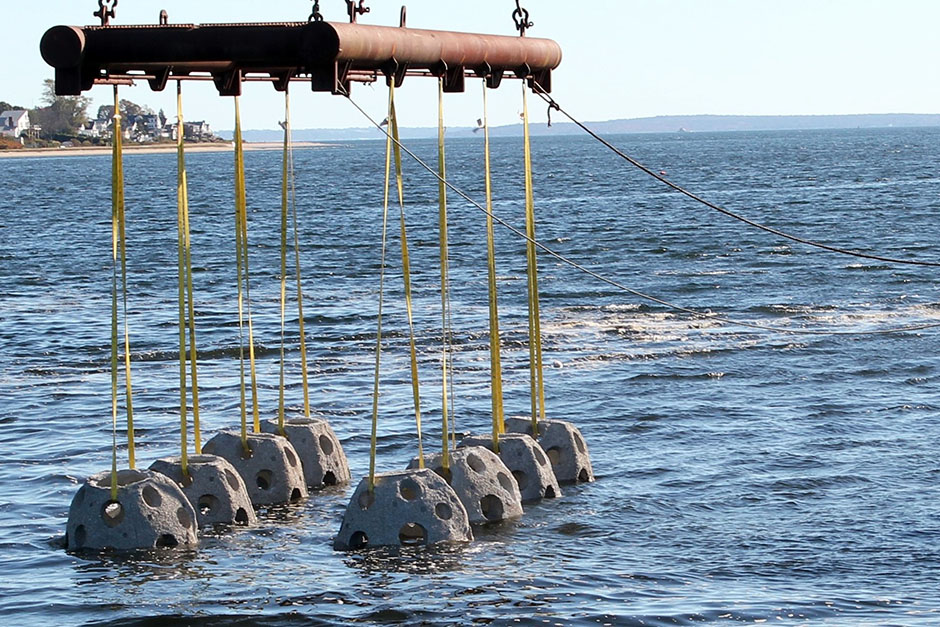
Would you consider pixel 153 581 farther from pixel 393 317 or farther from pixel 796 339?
pixel 393 317

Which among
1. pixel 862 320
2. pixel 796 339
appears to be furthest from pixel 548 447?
pixel 862 320

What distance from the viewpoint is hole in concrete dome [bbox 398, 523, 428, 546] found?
1417 centimetres

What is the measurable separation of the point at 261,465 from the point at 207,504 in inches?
41.3

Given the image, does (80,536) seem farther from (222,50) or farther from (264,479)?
(222,50)

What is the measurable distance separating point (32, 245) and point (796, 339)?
123 feet

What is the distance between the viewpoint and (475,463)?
589 inches

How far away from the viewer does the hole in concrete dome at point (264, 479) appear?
1585cm

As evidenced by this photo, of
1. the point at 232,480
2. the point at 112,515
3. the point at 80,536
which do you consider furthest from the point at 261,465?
the point at 80,536

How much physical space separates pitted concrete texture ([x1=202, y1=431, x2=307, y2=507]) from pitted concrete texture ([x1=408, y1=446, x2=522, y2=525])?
1589 mm

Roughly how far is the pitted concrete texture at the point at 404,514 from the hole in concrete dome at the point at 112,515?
6.52ft

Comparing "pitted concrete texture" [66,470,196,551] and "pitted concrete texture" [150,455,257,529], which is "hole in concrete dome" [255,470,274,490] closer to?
"pitted concrete texture" [150,455,257,529]

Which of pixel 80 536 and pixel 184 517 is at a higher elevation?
pixel 184 517

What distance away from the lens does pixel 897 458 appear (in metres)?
18.4

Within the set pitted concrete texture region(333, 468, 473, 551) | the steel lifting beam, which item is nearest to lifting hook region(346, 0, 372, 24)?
the steel lifting beam
